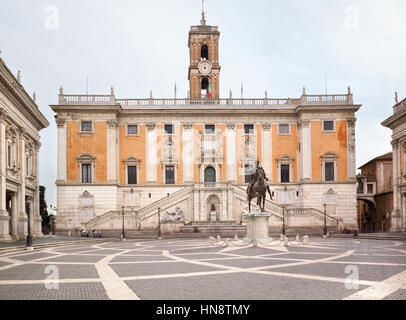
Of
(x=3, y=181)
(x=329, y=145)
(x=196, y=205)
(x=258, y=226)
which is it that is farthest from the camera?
(x=329, y=145)

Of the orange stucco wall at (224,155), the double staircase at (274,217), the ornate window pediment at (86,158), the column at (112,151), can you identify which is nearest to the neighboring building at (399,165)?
the double staircase at (274,217)

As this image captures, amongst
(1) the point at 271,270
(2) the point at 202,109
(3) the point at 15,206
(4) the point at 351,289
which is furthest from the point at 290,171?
(4) the point at 351,289

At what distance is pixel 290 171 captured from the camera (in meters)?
56.8

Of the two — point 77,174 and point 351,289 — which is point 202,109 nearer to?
point 77,174

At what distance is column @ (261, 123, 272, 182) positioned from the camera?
56.6m

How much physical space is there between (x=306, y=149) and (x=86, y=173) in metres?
26.0

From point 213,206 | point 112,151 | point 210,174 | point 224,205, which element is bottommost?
point 213,206

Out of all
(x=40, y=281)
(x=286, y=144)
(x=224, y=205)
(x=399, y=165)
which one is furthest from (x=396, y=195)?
(x=40, y=281)

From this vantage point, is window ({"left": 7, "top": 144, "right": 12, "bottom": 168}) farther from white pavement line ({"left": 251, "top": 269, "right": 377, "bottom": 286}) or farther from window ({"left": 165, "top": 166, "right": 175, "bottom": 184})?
white pavement line ({"left": 251, "top": 269, "right": 377, "bottom": 286})

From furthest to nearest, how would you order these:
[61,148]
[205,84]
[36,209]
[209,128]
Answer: [205,84] → [209,128] → [61,148] → [36,209]

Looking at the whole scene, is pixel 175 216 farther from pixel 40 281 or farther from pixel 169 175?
pixel 40 281

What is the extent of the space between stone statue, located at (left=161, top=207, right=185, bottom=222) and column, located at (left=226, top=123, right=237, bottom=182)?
26.7 ft

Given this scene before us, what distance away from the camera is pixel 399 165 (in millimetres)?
46688
